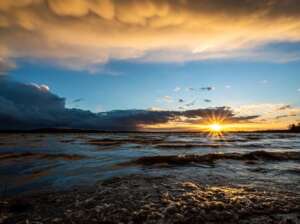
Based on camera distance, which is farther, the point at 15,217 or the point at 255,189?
the point at 255,189

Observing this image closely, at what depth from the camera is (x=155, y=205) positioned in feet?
20.1

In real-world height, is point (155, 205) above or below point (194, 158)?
below

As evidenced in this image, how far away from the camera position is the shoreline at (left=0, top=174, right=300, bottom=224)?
5203mm

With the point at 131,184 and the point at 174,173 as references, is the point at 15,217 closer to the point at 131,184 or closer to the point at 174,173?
the point at 131,184

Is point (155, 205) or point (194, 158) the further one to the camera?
point (194, 158)

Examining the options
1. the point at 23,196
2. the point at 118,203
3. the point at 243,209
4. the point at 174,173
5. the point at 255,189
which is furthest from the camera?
the point at 174,173

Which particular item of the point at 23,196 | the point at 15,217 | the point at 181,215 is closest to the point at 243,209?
the point at 181,215

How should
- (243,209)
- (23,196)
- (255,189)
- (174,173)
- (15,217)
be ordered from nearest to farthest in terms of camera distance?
(15,217) → (243,209) → (23,196) → (255,189) → (174,173)

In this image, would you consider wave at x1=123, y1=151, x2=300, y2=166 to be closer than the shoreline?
No

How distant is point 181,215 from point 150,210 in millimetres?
754

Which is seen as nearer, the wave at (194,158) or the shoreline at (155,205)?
the shoreline at (155,205)

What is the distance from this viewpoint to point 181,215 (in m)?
5.43

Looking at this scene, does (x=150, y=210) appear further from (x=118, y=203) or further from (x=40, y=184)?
(x=40, y=184)

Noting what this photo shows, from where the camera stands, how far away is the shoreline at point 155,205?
5203 mm
